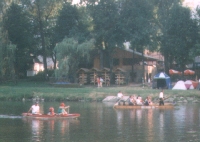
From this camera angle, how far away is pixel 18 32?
87000 millimetres

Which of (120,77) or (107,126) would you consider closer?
(107,126)

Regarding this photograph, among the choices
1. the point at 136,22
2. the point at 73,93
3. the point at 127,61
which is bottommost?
the point at 73,93

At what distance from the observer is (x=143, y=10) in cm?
8525

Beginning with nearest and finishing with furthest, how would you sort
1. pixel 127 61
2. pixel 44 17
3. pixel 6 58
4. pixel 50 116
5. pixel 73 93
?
pixel 50 116
pixel 73 93
pixel 6 58
pixel 44 17
pixel 127 61

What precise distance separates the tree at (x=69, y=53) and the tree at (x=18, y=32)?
399 inches

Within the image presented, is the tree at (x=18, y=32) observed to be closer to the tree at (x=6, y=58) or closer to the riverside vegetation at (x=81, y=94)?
the tree at (x=6, y=58)

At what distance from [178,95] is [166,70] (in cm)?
2513

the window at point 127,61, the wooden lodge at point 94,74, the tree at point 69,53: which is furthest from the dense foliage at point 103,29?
the window at point 127,61

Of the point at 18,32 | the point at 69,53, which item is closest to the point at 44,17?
the point at 18,32

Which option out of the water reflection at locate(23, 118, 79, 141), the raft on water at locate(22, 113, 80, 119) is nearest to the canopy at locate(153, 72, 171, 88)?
the raft on water at locate(22, 113, 80, 119)

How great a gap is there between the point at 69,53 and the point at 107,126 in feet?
138

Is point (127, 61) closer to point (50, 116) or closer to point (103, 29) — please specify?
point (103, 29)

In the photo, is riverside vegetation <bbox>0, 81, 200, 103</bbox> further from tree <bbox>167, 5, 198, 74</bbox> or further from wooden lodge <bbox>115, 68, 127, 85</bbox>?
tree <bbox>167, 5, 198, 74</bbox>

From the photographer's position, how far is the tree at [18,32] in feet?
284
